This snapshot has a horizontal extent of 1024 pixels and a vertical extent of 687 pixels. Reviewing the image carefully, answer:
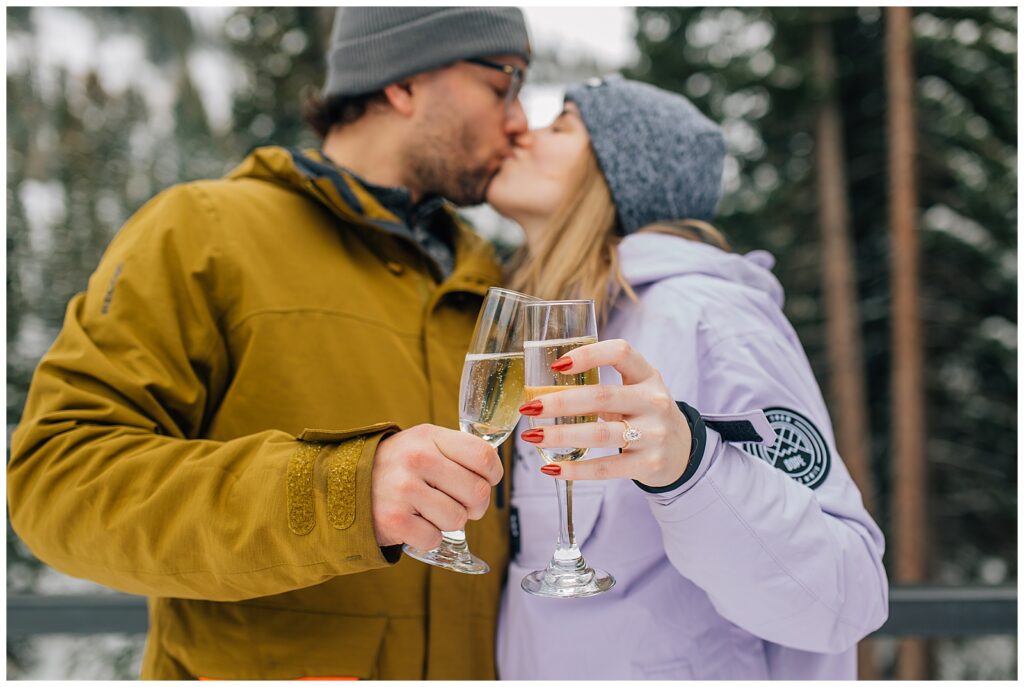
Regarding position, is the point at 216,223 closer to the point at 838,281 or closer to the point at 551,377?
the point at 551,377

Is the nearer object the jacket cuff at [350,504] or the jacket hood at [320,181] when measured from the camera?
the jacket cuff at [350,504]

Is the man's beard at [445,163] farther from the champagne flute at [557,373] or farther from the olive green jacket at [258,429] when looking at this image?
the champagne flute at [557,373]

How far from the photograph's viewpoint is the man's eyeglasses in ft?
8.32

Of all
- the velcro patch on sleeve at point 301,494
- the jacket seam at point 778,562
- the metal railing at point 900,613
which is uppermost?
the velcro patch on sleeve at point 301,494

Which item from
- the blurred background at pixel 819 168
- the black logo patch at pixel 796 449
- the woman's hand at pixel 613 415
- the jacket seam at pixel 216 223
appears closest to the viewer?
the woman's hand at pixel 613 415

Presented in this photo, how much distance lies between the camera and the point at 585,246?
2268 millimetres

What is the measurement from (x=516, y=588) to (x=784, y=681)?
67 centimetres

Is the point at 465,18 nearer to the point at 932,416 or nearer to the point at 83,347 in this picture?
the point at 83,347

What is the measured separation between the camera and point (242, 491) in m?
1.49

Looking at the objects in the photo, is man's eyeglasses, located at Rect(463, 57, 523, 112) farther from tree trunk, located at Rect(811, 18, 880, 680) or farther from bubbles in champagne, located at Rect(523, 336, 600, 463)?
tree trunk, located at Rect(811, 18, 880, 680)

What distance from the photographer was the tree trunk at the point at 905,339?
8.29 metres

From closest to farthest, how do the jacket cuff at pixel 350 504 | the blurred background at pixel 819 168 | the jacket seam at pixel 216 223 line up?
the jacket cuff at pixel 350 504, the jacket seam at pixel 216 223, the blurred background at pixel 819 168

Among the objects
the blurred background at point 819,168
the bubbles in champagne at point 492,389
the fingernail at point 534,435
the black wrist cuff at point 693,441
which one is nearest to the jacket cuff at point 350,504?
the bubbles in champagne at point 492,389

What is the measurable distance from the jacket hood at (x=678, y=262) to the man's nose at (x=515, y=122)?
618mm
